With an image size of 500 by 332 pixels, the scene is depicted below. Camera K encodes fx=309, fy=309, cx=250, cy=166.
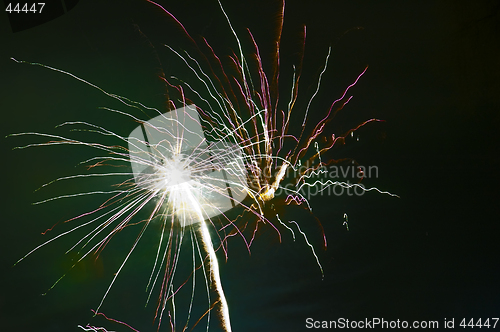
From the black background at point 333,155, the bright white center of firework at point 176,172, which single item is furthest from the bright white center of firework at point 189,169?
the black background at point 333,155

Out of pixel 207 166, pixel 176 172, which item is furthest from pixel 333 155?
pixel 176 172

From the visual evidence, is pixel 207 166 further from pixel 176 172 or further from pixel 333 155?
pixel 333 155

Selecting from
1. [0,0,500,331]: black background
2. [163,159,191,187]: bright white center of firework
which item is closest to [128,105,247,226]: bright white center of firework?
[163,159,191,187]: bright white center of firework

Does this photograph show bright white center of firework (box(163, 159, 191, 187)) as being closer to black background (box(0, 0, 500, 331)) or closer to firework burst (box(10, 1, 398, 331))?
firework burst (box(10, 1, 398, 331))

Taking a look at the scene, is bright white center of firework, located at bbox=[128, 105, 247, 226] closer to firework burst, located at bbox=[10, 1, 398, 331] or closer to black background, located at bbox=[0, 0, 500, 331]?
firework burst, located at bbox=[10, 1, 398, 331]

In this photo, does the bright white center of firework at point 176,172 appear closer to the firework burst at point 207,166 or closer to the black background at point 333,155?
the firework burst at point 207,166

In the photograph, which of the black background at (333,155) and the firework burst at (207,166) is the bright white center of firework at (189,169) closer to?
the firework burst at (207,166)

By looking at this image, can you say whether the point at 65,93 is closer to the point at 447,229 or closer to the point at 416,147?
the point at 416,147

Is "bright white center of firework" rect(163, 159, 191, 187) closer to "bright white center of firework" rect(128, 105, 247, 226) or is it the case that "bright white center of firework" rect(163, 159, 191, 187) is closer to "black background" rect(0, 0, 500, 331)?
"bright white center of firework" rect(128, 105, 247, 226)
